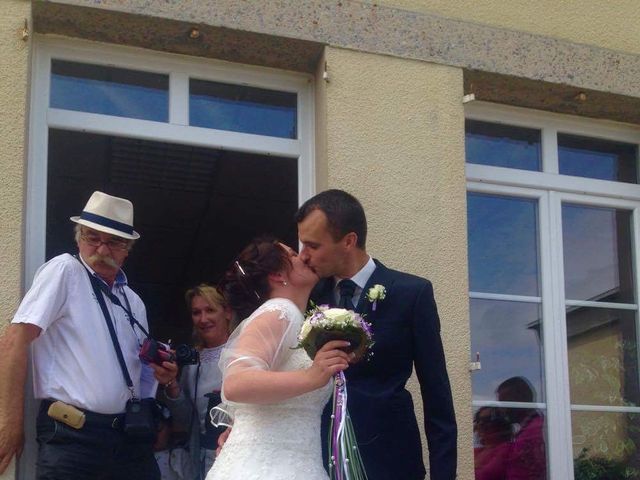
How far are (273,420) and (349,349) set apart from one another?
410mm

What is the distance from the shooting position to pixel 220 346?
6.24 meters

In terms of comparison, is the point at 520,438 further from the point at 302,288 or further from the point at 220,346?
the point at 302,288

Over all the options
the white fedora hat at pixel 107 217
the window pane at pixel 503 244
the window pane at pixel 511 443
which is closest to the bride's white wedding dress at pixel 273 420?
the white fedora hat at pixel 107 217

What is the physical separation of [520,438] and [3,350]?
2.84 metres

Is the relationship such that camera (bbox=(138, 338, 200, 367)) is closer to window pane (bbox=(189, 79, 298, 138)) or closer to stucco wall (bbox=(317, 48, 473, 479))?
stucco wall (bbox=(317, 48, 473, 479))

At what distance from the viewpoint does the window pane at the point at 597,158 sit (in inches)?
257

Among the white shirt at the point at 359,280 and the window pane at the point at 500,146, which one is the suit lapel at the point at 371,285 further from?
the window pane at the point at 500,146

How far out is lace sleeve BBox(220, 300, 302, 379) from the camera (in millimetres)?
4023

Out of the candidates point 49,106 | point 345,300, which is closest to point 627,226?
point 345,300

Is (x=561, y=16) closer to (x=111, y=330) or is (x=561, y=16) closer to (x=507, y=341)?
(x=507, y=341)

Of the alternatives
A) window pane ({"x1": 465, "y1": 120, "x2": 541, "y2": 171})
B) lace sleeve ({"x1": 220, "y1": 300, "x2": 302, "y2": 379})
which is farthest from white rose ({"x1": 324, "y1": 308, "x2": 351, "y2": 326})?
window pane ({"x1": 465, "y1": 120, "x2": 541, "y2": 171})

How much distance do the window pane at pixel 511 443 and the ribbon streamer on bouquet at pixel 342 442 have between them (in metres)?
1.95

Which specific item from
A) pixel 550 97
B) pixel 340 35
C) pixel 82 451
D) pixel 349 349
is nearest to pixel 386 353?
pixel 349 349

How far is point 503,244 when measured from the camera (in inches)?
249
